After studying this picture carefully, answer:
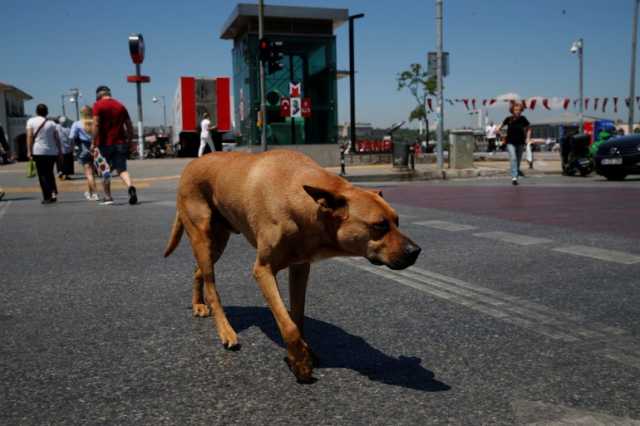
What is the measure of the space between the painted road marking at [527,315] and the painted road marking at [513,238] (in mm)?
1878

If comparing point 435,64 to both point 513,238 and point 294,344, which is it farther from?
point 294,344

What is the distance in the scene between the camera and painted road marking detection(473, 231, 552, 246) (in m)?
6.46

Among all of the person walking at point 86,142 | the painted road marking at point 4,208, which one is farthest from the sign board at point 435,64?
the painted road marking at point 4,208

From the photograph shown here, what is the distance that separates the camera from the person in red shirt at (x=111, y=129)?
10.3 meters

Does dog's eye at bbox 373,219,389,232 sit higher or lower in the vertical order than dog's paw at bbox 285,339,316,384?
higher

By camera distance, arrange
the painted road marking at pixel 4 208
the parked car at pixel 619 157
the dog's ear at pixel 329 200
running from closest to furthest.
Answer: the dog's ear at pixel 329 200 < the painted road marking at pixel 4 208 < the parked car at pixel 619 157

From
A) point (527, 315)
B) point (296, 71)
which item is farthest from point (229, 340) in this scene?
point (296, 71)

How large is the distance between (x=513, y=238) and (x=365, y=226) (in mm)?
4574

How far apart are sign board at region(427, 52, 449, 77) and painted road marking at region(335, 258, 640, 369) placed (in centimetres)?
1653

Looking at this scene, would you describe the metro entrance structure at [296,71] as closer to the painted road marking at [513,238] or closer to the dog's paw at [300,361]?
the painted road marking at [513,238]

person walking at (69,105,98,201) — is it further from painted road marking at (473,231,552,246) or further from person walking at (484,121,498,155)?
person walking at (484,121,498,155)

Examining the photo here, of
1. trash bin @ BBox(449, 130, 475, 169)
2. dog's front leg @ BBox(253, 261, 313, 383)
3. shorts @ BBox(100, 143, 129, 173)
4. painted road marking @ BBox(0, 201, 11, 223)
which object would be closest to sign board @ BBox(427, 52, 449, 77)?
trash bin @ BBox(449, 130, 475, 169)

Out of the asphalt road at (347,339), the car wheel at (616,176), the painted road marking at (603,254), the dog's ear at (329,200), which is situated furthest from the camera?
the car wheel at (616,176)

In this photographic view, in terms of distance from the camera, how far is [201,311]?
382cm
